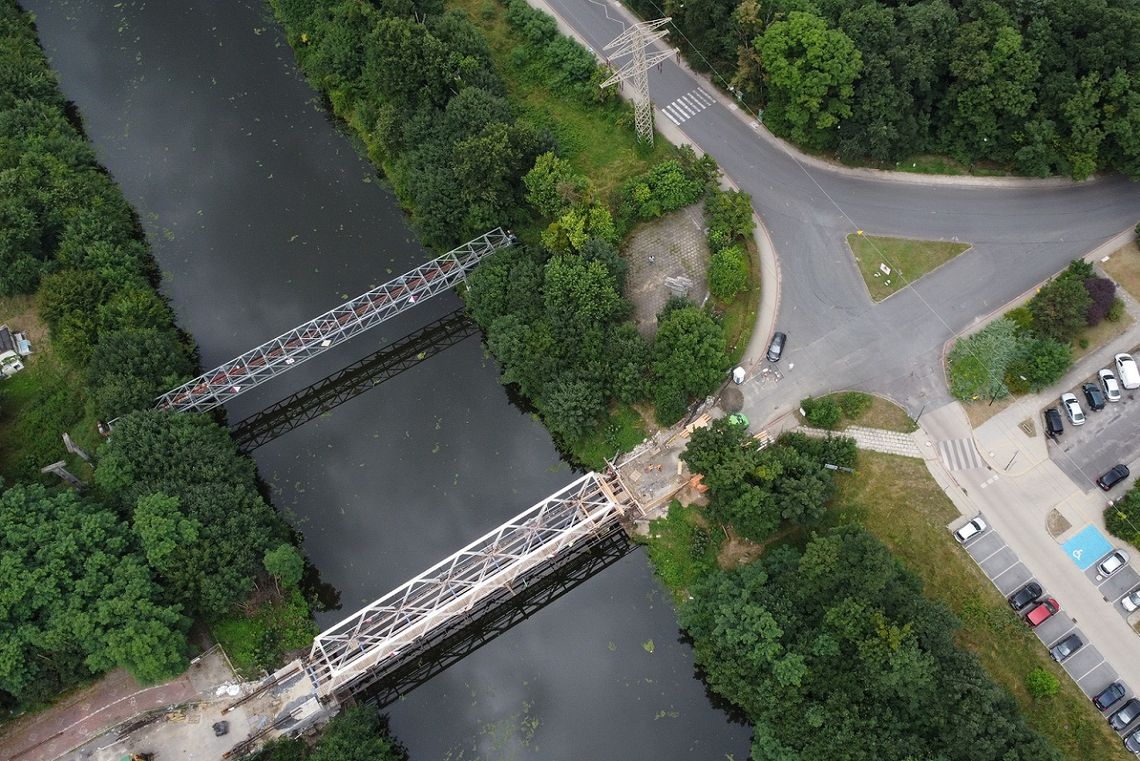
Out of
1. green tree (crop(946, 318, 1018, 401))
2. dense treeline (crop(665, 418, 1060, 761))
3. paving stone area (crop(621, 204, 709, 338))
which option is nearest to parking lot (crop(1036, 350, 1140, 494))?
green tree (crop(946, 318, 1018, 401))

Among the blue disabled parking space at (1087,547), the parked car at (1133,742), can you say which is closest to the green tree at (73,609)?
the blue disabled parking space at (1087,547)

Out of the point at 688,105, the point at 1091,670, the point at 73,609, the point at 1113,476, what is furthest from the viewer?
the point at 688,105

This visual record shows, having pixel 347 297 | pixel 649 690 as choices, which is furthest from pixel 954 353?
pixel 347 297

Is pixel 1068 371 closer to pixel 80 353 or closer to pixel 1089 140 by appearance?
pixel 1089 140

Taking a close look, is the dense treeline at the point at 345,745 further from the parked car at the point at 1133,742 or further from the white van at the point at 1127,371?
the white van at the point at 1127,371

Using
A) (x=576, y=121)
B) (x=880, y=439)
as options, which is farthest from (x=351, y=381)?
(x=880, y=439)

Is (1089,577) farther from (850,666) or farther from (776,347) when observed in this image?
(776,347)
